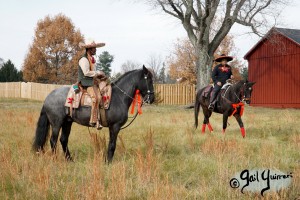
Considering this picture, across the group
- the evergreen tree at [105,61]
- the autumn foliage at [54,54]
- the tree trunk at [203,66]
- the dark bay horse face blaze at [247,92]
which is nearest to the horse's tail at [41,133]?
the dark bay horse face blaze at [247,92]

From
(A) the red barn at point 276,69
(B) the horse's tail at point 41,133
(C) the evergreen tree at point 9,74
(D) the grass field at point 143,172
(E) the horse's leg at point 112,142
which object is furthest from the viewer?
(C) the evergreen tree at point 9,74

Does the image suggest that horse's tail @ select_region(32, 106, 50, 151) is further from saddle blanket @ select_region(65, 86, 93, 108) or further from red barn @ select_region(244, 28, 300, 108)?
red barn @ select_region(244, 28, 300, 108)

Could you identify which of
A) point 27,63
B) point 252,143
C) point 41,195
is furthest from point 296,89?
point 27,63

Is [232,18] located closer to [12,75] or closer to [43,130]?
[43,130]

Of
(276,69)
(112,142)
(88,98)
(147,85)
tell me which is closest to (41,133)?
(88,98)

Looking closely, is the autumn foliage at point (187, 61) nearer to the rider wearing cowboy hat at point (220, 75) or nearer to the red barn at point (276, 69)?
the red barn at point (276, 69)

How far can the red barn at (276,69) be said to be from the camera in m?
25.4

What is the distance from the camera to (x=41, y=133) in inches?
277

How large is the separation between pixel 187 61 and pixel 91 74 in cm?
4056

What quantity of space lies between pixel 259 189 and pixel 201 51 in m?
19.2

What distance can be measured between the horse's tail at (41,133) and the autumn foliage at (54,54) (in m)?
34.0

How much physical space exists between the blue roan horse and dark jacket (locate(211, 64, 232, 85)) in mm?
5067

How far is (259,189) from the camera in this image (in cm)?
426

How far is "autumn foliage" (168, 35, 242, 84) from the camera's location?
4578cm
